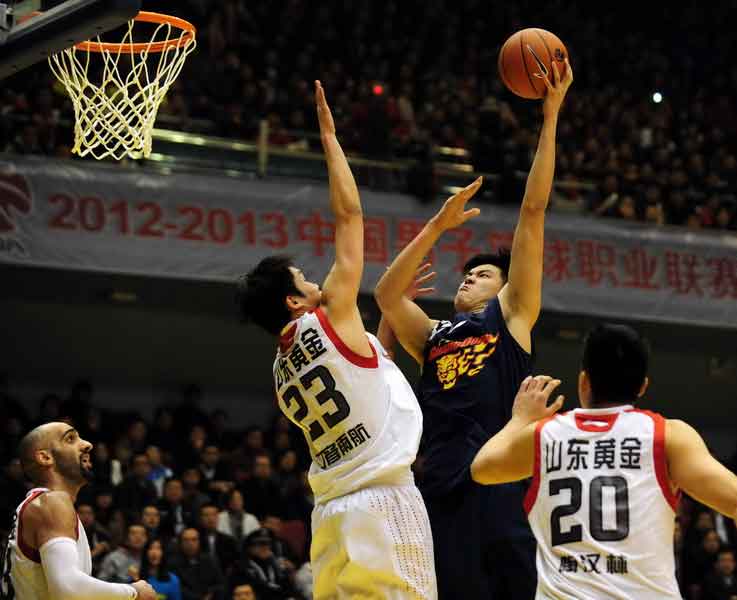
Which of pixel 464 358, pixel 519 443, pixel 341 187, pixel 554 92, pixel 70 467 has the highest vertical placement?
pixel 554 92

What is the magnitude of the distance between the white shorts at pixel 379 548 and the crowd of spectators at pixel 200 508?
5282mm

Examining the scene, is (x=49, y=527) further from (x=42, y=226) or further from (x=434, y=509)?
(x=42, y=226)

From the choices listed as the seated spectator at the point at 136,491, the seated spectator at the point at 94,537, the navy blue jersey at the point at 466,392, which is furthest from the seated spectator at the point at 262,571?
the navy blue jersey at the point at 466,392

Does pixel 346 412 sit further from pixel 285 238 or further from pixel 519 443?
pixel 285 238

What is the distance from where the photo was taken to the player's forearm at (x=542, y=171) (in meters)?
5.19

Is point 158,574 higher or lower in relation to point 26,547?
lower

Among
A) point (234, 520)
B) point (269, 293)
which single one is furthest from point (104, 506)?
point (269, 293)

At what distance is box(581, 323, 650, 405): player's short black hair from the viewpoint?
386cm

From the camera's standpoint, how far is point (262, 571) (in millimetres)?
11477

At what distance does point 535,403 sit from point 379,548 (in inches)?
39.8

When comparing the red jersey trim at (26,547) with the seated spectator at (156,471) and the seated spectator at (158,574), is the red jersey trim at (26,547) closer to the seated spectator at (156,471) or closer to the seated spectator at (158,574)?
the seated spectator at (158,574)

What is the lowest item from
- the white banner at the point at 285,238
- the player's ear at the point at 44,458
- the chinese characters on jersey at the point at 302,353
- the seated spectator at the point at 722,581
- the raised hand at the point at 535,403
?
the seated spectator at the point at 722,581

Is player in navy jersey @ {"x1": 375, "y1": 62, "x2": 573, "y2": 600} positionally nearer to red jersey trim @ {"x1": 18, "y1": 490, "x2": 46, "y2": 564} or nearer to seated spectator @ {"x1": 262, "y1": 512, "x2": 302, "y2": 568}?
red jersey trim @ {"x1": 18, "y1": 490, "x2": 46, "y2": 564}

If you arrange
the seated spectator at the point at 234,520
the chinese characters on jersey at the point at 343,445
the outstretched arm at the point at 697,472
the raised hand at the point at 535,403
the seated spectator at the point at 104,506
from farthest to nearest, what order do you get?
the seated spectator at the point at 234,520
the seated spectator at the point at 104,506
the chinese characters on jersey at the point at 343,445
the raised hand at the point at 535,403
the outstretched arm at the point at 697,472
